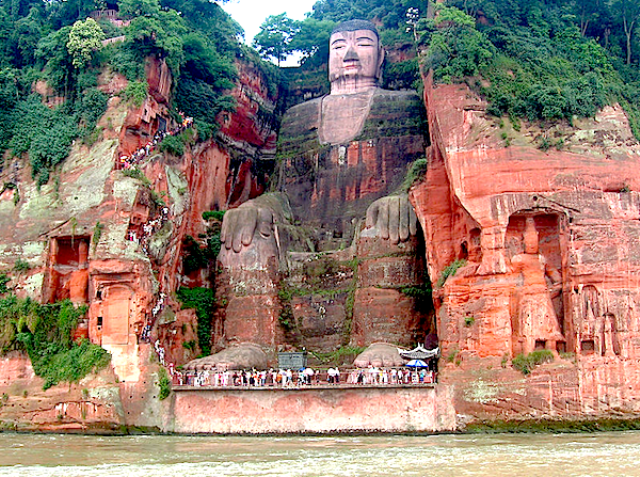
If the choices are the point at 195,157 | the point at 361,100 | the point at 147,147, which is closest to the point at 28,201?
the point at 147,147

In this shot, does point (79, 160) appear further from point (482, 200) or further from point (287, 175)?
point (482, 200)

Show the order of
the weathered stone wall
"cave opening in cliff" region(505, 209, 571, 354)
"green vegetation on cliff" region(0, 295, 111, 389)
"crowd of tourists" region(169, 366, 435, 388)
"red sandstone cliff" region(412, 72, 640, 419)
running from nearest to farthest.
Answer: "red sandstone cliff" region(412, 72, 640, 419) → the weathered stone wall → "cave opening in cliff" region(505, 209, 571, 354) → "crowd of tourists" region(169, 366, 435, 388) → "green vegetation on cliff" region(0, 295, 111, 389)

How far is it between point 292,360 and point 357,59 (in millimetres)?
15989

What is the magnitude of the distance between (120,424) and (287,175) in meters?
15.3

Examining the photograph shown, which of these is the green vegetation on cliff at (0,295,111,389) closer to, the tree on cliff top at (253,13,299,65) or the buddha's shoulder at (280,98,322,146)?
the buddha's shoulder at (280,98,322,146)

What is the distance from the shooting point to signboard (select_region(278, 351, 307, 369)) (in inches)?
1384

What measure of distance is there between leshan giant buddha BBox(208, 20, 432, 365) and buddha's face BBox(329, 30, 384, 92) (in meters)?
0.04

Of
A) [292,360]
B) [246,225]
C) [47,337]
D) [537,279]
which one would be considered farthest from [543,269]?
[47,337]

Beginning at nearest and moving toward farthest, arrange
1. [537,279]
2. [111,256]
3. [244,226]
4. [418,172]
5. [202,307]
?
[537,279]
[111,256]
[418,172]
[202,307]
[244,226]

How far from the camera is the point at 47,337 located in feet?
114

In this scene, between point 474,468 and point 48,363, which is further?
point 48,363

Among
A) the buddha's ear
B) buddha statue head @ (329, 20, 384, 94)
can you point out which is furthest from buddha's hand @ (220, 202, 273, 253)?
the buddha's ear

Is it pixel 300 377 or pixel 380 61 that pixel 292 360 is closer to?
pixel 300 377

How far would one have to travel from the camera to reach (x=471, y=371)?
105ft
